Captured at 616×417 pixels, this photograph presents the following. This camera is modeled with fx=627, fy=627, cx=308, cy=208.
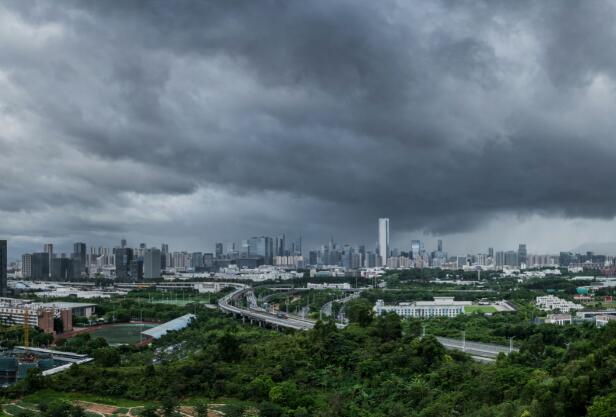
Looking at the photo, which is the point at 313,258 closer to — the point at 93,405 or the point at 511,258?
the point at 511,258

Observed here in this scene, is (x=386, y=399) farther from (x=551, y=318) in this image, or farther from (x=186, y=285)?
(x=186, y=285)

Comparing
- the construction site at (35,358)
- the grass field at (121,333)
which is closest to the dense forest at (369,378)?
the construction site at (35,358)

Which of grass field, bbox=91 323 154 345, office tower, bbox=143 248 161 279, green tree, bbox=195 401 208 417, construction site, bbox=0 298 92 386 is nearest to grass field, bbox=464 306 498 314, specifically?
grass field, bbox=91 323 154 345

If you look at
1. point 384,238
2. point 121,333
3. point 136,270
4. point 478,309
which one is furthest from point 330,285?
point 384,238

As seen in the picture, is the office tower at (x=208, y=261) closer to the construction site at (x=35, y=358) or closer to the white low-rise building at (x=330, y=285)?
the white low-rise building at (x=330, y=285)

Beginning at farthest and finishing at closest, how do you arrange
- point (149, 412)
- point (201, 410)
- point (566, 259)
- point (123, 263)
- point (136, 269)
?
1. point (566, 259)
2. point (123, 263)
3. point (136, 269)
4. point (201, 410)
5. point (149, 412)

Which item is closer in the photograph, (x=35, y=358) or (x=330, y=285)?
(x=35, y=358)

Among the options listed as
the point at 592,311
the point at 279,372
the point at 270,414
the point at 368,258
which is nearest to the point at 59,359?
the point at 279,372
